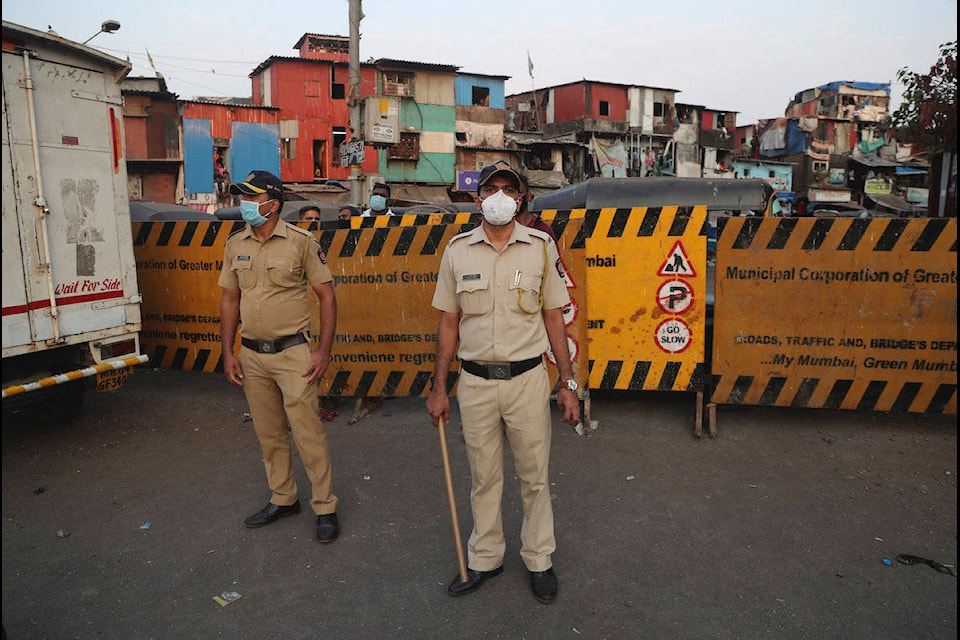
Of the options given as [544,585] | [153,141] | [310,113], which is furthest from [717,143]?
[544,585]

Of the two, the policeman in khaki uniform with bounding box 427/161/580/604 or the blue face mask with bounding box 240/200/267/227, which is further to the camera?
the blue face mask with bounding box 240/200/267/227

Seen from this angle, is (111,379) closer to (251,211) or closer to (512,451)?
(251,211)

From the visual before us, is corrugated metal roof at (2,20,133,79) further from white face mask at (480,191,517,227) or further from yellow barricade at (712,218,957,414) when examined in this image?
yellow barricade at (712,218,957,414)

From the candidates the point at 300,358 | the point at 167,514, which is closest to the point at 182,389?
the point at 167,514

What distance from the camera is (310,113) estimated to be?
37719mm

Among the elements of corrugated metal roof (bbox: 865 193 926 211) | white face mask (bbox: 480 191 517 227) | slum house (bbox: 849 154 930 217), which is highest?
slum house (bbox: 849 154 930 217)

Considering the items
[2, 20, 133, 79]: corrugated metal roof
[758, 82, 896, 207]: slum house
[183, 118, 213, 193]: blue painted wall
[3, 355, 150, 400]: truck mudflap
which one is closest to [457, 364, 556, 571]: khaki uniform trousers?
[3, 355, 150, 400]: truck mudflap

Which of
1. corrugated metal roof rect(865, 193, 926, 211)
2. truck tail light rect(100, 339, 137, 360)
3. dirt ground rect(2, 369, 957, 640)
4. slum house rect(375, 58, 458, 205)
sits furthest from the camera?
corrugated metal roof rect(865, 193, 926, 211)

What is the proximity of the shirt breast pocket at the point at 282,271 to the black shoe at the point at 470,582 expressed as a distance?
1910 mm

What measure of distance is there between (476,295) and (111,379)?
3.98m

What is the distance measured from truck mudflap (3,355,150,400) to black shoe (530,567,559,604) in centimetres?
398

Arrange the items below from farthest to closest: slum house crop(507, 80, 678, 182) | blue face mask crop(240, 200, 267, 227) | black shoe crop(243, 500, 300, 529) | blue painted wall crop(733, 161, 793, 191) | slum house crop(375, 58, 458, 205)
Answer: blue painted wall crop(733, 161, 793, 191)
slum house crop(507, 80, 678, 182)
slum house crop(375, 58, 458, 205)
black shoe crop(243, 500, 300, 529)
blue face mask crop(240, 200, 267, 227)

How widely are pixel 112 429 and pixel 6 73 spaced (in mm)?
2961

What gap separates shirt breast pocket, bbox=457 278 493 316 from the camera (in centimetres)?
308
